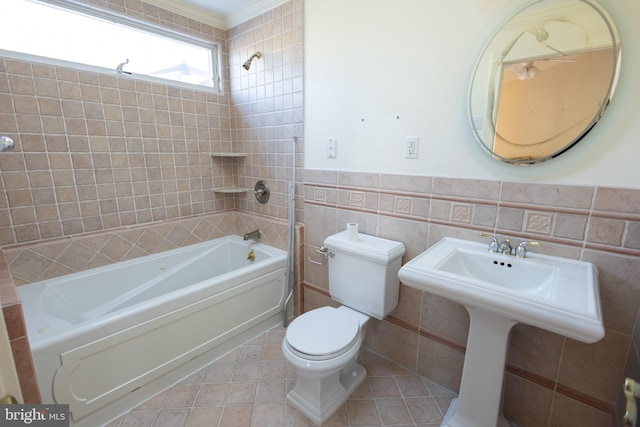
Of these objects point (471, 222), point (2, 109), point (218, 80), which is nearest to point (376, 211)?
point (471, 222)

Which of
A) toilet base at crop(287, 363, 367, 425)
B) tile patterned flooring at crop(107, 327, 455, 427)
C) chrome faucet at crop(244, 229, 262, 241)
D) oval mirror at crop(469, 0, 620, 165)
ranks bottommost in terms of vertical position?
tile patterned flooring at crop(107, 327, 455, 427)

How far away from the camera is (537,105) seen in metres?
1.25

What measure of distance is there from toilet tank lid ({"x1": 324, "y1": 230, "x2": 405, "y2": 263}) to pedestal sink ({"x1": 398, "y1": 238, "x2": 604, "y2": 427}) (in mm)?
244

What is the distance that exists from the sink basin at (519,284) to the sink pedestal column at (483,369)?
0.17 metres

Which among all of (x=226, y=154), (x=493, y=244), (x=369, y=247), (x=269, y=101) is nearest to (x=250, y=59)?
(x=269, y=101)

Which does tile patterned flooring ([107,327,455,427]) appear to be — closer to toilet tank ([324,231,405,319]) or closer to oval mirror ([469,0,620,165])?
toilet tank ([324,231,405,319])

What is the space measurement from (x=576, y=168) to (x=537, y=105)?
31 centimetres

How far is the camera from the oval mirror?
111cm

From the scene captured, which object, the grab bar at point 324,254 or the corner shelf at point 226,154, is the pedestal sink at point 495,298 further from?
the corner shelf at point 226,154

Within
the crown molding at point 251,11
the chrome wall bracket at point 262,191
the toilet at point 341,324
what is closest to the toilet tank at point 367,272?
the toilet at point 341,324

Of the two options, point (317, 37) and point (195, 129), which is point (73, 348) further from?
point (317, 37)

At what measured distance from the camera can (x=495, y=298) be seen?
977 mm

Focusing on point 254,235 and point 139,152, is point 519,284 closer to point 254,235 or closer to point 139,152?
point 254,235

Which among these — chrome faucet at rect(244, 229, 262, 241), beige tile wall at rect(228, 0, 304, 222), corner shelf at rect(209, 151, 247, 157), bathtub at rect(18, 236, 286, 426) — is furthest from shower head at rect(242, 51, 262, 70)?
bathtub at rect(18, 236, 286, 426)
